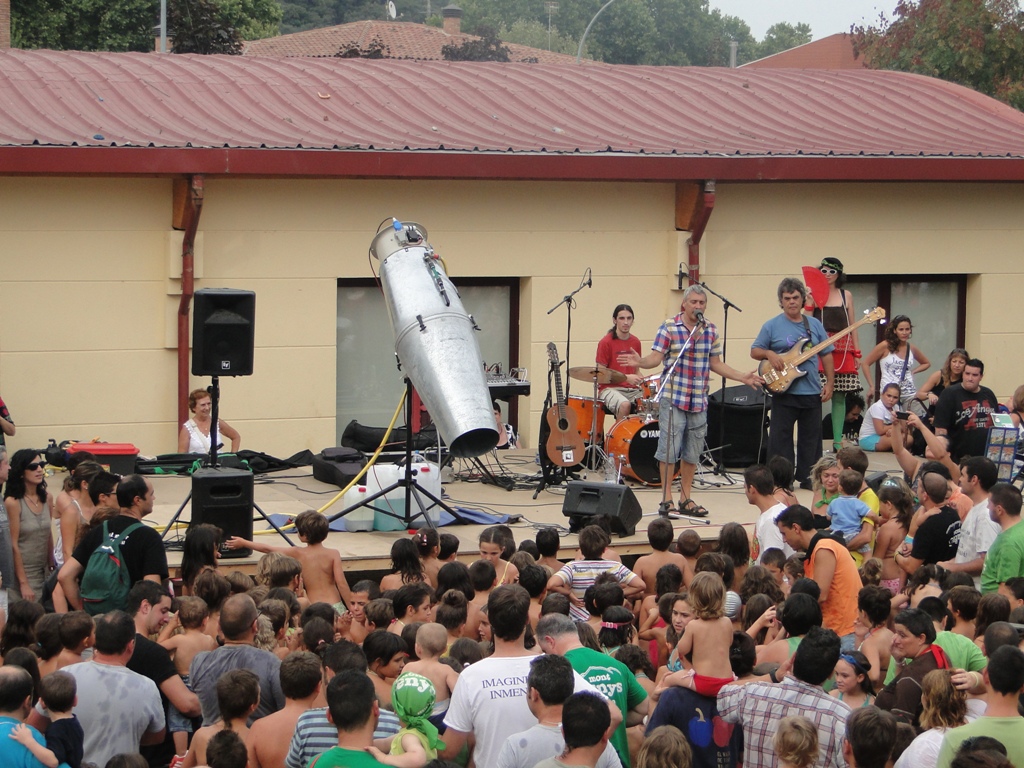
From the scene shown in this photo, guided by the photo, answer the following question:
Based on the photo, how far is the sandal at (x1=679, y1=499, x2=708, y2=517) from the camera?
11.0 m

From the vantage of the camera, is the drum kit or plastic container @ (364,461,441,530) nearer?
plastic container @ (364,461,441,530)

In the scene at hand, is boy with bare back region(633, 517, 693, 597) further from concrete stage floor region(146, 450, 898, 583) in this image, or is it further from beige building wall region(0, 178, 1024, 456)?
beige building wall region(0, 178, 1024, 456)

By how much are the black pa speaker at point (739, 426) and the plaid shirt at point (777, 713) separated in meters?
7.77

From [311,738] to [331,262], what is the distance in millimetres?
9015

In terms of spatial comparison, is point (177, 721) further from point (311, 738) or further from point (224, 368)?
point (224, 368)

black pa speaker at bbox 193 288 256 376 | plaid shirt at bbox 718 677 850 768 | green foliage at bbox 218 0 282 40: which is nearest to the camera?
plaid shirt at bbox 718 677 850 768

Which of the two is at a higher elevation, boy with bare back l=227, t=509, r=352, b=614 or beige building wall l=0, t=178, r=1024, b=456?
beige building wall l=0, t=178, r=1024, b=456

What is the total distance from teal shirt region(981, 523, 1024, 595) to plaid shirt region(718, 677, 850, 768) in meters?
2.72

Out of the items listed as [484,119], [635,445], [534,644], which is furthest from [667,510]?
[484,119]

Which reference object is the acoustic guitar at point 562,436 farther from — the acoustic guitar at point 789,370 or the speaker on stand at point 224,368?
the speaker on stand at point 224,368

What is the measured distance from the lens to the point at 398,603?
6816mm

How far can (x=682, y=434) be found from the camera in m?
11.3

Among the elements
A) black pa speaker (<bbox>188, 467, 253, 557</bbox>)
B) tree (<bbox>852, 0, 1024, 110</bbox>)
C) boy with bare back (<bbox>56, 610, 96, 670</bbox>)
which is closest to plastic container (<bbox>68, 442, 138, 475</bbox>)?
black pa speaker (<bbox>188, 467, 253, 557</bbox>)

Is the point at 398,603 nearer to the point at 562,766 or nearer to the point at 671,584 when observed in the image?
the point at 671,584
